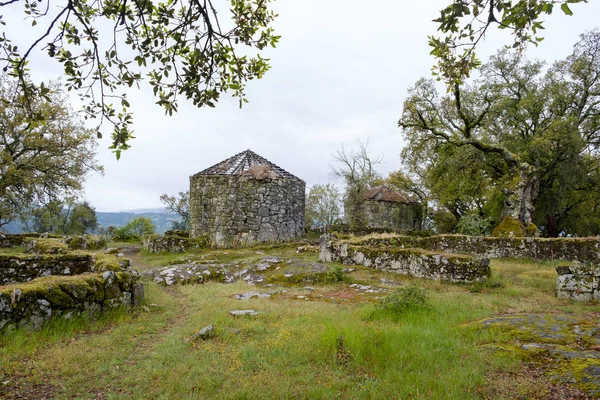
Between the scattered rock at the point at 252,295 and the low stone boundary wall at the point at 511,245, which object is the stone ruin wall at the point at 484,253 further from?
the scattered rock at the point at 252,295

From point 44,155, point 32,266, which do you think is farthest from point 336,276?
point 44,155

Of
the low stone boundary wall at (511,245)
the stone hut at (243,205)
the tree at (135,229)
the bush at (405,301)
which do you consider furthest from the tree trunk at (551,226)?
the tree at (135,229)

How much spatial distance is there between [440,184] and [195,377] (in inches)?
1098

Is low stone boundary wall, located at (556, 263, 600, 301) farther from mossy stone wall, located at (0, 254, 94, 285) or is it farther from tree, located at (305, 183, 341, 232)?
tree, located at (305, 183, 341, 232)

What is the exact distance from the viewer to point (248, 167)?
23156mm

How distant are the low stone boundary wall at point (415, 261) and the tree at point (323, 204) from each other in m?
34.3

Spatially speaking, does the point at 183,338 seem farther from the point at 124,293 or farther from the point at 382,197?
the point at 382,197

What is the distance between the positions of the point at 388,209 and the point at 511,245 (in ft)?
75.1

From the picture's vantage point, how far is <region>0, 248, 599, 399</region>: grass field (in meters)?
3.96

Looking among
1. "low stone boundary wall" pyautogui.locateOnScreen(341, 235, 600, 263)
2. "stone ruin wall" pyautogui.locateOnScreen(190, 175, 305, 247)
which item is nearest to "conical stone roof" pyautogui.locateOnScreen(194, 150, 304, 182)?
"stone ruin wall" pyautogui.locateOnScreen(190, 175, 305, 247)

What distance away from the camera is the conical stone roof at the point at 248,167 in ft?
73.2

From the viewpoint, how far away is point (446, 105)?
1140 inches

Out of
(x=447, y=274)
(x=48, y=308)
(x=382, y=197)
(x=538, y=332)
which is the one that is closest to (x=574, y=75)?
(x=382, y=197)

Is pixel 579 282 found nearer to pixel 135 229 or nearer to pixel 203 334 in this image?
pixel 203 334
